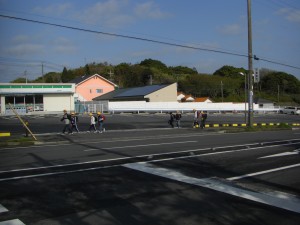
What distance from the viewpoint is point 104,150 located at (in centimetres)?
1555

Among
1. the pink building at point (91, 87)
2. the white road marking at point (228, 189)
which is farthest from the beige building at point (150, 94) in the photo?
the white road marking at point (228, 189)

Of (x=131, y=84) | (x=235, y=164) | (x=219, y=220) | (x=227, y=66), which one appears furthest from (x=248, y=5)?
(x=227, y=66)

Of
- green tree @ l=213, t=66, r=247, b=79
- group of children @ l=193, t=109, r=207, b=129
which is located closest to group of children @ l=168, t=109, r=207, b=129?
group of children @ l=193, t=109, r=207, b=129

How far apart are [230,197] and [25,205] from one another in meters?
3.95

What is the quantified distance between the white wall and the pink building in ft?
46.8

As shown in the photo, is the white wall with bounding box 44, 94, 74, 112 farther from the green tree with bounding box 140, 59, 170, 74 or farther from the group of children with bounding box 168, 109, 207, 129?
the green tree with bounding box 140, 59, 170, 74

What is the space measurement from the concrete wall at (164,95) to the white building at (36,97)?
15.0 meters

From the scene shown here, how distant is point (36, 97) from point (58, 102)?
3.18 meters

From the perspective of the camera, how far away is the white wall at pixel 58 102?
55.0 meters

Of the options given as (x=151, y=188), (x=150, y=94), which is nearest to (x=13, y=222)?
(x=151, y=188)

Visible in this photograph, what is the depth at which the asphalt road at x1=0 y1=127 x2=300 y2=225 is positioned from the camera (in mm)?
6325

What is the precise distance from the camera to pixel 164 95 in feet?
222

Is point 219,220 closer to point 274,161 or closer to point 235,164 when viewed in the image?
point 235,164

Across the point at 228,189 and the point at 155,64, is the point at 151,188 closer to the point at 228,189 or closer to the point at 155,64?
the point at 228,189
